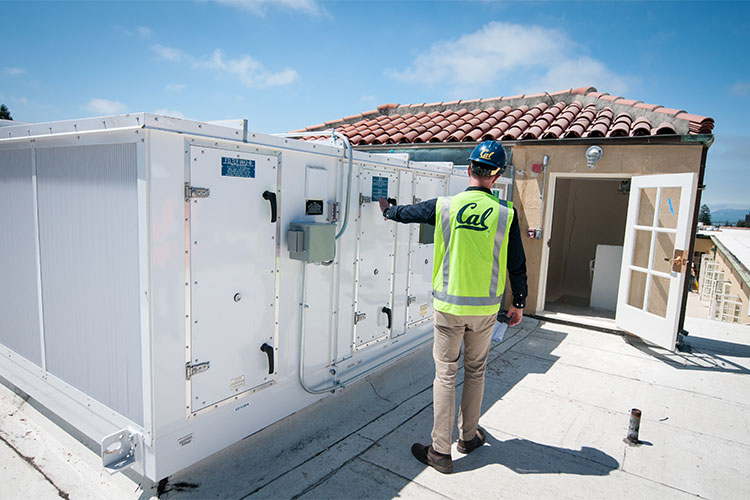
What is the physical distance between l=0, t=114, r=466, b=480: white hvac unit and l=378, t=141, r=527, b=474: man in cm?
88

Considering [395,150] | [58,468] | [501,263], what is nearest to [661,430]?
[501,263]

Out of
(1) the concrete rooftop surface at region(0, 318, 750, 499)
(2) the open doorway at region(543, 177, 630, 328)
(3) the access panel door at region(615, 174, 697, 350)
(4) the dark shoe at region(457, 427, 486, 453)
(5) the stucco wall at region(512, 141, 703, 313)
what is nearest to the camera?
(1) the concrete rooftop surface at region(0, 318, 750, 499)

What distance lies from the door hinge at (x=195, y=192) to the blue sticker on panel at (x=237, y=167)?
0.16 metres

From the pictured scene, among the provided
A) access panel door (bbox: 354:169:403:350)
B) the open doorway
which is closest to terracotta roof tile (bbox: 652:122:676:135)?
the open doorway

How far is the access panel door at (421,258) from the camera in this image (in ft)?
15.0

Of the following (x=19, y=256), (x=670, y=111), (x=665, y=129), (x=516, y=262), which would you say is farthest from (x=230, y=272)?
(x=670, y=111)

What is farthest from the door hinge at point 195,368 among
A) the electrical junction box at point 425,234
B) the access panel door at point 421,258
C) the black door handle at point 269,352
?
the electrical junction box at point 425,234

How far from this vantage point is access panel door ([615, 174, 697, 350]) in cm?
502

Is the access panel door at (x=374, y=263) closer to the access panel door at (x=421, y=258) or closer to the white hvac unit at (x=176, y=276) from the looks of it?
the white hvac unit at (x=176, y=276)

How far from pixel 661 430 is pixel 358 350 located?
2558mm

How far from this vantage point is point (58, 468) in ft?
9.25

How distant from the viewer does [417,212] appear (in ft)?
9.68

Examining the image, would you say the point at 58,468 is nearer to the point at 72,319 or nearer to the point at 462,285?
the point at 72,319

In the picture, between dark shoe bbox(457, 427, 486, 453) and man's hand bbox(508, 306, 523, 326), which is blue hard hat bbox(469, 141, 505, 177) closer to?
man's hand bbox(508, 306, 523, 326)
